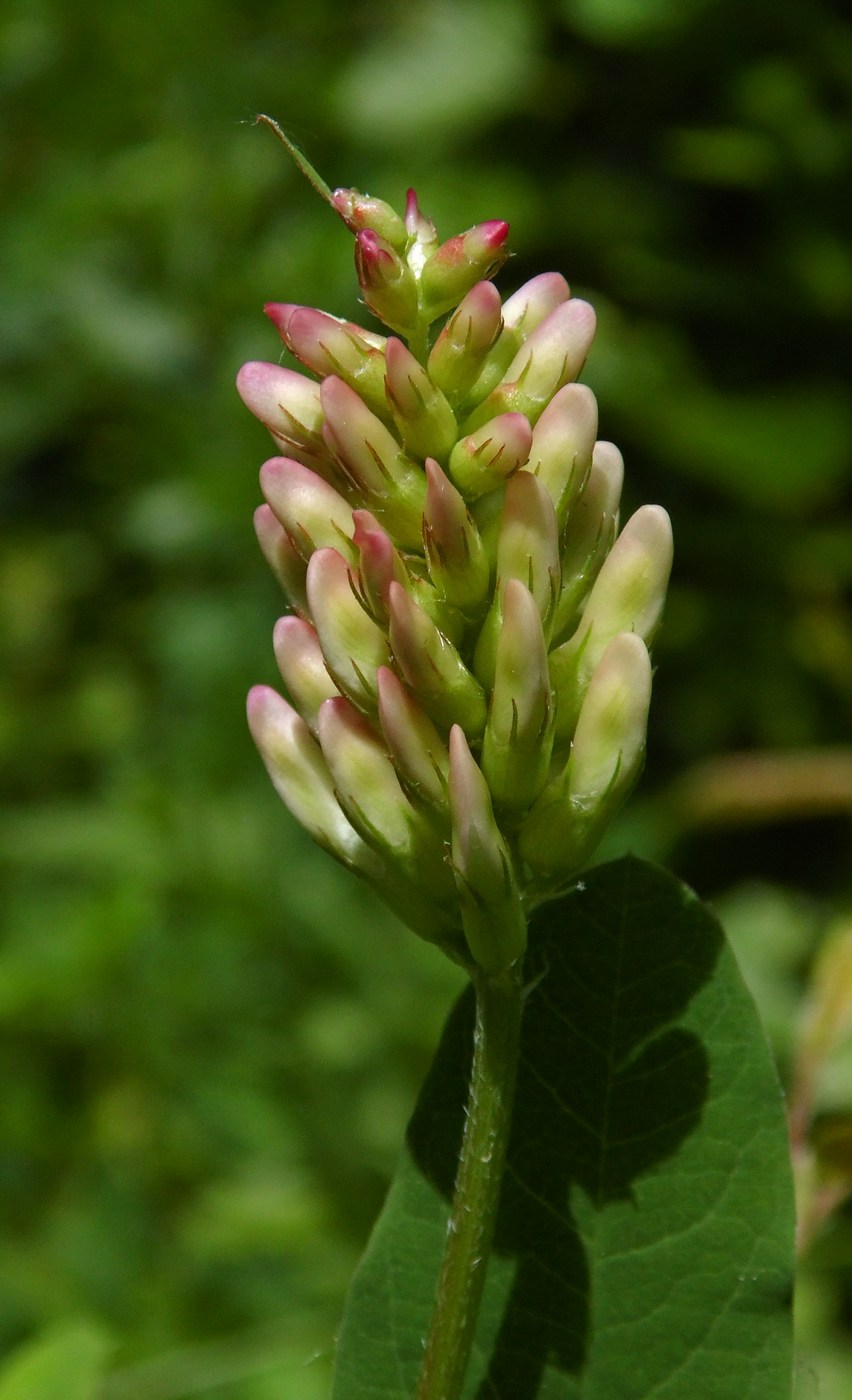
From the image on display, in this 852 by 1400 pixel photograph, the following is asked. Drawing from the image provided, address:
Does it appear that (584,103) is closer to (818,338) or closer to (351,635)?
(818,338)

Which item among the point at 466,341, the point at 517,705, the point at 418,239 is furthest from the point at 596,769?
the point at 418,239

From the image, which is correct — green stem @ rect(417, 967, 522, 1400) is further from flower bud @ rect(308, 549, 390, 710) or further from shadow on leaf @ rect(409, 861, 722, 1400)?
flower bud @ rect(308, 549, 390, 710)

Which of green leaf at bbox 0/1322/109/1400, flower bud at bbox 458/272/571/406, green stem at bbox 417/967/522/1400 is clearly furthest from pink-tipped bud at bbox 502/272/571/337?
green leaf at bbox 0/1322/109/1400

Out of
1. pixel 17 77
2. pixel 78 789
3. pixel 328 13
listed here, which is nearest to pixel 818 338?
pixel 328 13

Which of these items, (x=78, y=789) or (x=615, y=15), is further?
(x=78, y=789)

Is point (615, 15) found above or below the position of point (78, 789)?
above

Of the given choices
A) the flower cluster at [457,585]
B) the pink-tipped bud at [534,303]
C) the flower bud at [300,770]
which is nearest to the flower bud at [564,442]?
the flower cluster at [457,585]

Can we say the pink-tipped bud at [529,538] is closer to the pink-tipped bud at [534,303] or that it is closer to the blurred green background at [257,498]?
the pink-tipped bud at [534,303]
